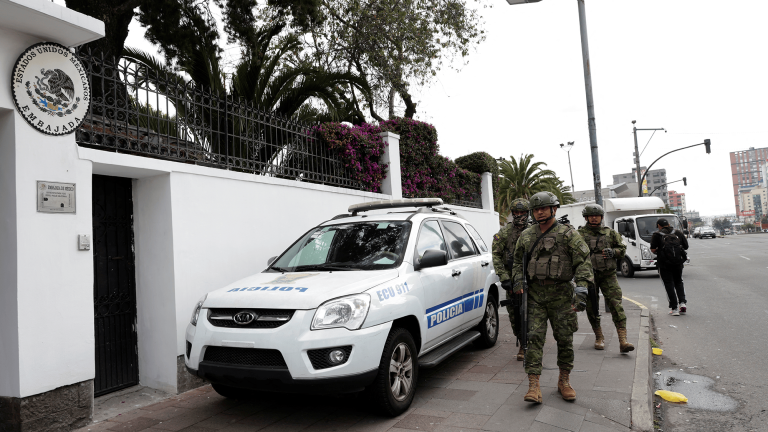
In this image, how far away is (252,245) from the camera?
6.49m

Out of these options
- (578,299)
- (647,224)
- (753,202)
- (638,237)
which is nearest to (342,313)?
(578,299)

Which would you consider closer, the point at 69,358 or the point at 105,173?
the point at 69,358

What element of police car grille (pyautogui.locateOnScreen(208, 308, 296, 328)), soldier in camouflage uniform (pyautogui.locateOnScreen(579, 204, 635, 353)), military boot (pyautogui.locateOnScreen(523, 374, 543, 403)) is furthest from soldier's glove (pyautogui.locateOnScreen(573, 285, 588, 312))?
police car grille (pyautogui.locateOnScreen(208, 308, 296, 328))

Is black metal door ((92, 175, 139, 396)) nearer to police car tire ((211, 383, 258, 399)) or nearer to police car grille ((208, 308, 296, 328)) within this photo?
A: police car tire ((211, 383, 258, 399))

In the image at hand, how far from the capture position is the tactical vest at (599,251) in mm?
6371

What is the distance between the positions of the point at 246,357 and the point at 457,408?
1.91 metres

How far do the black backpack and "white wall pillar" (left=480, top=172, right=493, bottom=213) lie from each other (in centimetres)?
811

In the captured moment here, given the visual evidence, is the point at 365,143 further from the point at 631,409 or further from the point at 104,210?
the point at 631,409

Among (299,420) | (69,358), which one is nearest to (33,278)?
(69,358)

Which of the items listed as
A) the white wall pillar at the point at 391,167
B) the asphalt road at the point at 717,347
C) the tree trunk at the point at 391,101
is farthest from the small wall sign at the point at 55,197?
the tree trunk at the point at 391,101

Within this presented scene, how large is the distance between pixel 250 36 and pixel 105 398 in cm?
771

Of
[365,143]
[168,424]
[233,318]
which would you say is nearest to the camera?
[233,318]

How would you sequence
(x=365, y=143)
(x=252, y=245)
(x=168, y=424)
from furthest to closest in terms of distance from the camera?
(x=365, y=143) → (x=252, y=245) → (x=168, y=424)

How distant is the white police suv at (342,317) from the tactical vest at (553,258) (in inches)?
34.9
